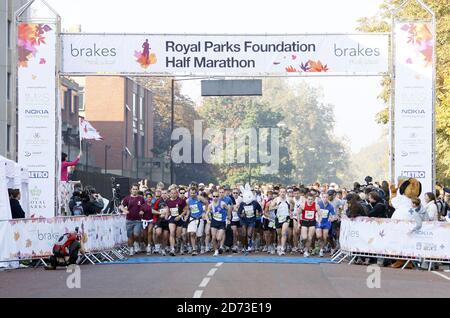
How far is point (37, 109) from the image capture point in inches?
1103

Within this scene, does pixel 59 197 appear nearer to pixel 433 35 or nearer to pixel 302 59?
pixel 302 59

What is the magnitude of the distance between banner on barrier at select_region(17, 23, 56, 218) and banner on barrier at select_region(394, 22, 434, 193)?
385 inches

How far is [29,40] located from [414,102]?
11.1 meters

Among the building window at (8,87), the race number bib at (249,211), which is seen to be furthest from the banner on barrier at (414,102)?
the building window at (8,87)

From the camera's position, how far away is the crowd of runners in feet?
91.6

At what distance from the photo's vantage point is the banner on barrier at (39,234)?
863 inches

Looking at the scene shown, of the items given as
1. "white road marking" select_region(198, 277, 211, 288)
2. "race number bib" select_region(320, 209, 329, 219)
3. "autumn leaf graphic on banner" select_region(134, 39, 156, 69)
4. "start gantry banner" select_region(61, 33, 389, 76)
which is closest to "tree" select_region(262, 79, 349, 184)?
"start gantry banner" select_region(61, 33, 389, 76)

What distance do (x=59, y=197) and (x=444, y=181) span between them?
25.9m

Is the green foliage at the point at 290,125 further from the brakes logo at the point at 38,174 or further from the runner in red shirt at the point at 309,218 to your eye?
the brakes logo at the point at 38,174

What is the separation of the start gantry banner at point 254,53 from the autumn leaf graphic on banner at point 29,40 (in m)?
Answer: 0.67

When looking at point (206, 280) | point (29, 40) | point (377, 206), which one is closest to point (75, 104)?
point (29, 40)

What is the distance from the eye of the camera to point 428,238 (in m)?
22.9
